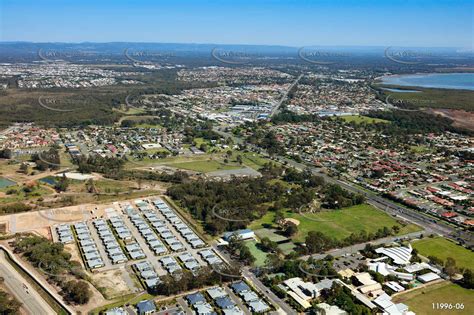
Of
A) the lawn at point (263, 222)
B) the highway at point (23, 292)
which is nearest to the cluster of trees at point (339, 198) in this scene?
the lawn at point (263, 222)

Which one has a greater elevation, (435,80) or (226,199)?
(435,80)

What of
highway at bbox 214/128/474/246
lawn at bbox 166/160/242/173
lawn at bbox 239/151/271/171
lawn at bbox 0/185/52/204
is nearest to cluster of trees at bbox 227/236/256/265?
highway at bbox 214/128/474/246

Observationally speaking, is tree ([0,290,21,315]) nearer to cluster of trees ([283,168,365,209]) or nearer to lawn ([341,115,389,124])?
cluster of trees ([283,168,365,209])

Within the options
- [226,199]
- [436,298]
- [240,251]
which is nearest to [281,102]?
[226,199]

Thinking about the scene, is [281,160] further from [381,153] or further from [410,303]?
[410,303]

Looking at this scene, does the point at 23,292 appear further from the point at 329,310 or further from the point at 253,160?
the point at 253,160

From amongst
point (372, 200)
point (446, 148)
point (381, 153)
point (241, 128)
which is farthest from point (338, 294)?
point (241, 128)
